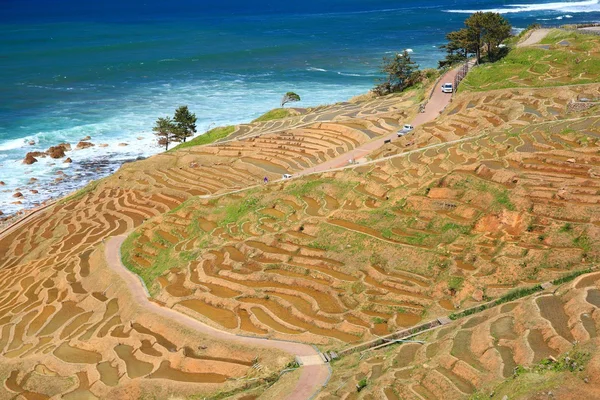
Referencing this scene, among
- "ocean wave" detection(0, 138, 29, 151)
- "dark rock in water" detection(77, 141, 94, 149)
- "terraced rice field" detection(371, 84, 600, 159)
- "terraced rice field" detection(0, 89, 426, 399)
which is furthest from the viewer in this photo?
"dark rock in water" detection(77, 141, 94, 149)

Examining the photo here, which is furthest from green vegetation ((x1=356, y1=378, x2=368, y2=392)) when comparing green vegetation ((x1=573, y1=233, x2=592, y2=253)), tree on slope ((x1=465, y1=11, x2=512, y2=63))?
tree on slope ((x1=465, y1=11, x2=512, y2=63))

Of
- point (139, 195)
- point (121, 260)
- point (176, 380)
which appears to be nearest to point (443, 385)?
point (176, 380)

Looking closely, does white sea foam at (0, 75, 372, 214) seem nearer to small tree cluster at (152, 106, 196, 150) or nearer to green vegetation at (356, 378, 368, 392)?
small tree cluster at (152, 106, 196, 150)

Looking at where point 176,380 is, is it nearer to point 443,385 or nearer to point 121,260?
point 443,385

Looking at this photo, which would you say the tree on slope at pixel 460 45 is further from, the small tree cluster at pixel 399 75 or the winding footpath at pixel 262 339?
the winding footpath at pixel 262 339

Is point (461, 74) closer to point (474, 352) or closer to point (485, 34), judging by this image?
point (485, 34)

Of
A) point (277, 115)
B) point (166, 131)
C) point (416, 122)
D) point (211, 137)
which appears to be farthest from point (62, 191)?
point (416, 122)
